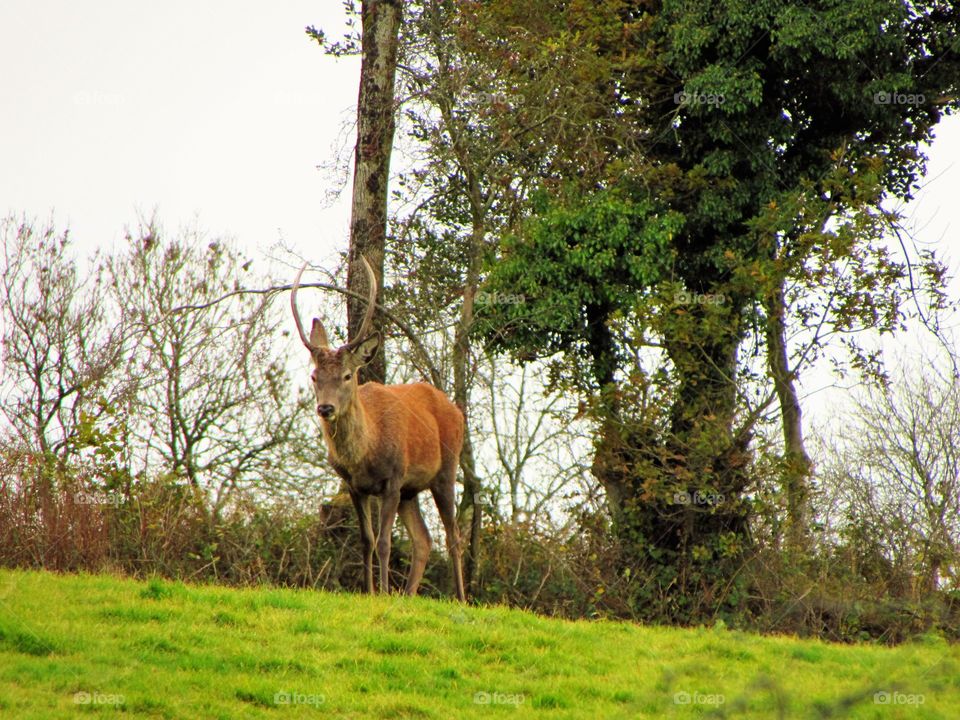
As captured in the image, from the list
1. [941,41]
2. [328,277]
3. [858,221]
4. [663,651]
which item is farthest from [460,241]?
[663,651]

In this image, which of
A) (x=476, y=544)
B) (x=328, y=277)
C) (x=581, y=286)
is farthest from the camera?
(x=581, y=286)

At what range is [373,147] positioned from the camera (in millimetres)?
15969

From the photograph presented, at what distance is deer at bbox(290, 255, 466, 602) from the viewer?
1148 centimetres

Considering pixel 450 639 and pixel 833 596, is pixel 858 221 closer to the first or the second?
pixel 833 596

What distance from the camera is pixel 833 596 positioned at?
16547 millimetres

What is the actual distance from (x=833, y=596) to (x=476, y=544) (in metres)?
5.14
